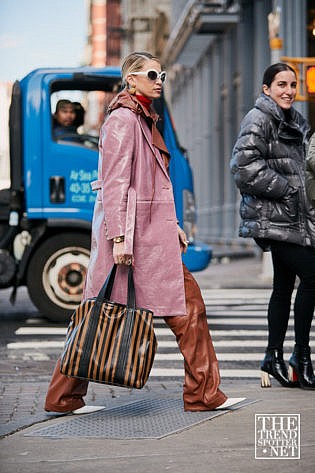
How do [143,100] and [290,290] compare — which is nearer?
[143,100]

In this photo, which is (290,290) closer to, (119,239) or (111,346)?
(119,239)

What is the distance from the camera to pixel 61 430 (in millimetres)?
5602

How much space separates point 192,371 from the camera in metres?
5.97

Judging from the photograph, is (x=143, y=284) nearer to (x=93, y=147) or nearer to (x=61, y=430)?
(x=61, y=430)

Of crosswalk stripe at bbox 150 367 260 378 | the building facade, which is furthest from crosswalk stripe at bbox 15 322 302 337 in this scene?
the building facade

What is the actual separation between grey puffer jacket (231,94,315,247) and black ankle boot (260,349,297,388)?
0.74 meters

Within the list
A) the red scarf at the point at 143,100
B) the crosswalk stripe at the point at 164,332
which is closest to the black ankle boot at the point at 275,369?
the red scarf at the point at 143,100

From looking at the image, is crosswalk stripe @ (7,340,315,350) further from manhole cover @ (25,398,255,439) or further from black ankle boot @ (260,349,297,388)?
manhole cover @ (25,398,255,439)

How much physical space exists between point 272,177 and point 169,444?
2.12 meters

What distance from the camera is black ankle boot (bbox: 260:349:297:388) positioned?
6996mm

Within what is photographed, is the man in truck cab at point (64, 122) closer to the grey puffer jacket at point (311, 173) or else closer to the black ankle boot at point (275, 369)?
the black ankle boot at point (275, 369)

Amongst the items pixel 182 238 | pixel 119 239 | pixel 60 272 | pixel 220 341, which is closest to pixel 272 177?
pixel 182 238

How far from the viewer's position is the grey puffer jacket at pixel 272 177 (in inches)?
267

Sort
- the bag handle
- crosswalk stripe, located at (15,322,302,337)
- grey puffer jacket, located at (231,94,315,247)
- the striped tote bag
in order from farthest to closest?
crosswalk stripe, located at (15,322,302,337) → grey puffer jacket, located at (231,94,315,247) → the bag handle → the striped tote bag
